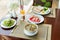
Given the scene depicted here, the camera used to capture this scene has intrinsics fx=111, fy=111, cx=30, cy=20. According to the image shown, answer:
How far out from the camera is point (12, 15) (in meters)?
1.57

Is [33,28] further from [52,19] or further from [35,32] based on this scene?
[52,19]

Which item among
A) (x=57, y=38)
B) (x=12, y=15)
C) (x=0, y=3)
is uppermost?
(x=0, y=3)

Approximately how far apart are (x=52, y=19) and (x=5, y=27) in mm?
646

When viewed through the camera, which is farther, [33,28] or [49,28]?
[49,28]

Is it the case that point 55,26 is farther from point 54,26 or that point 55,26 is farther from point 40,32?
point 40,32

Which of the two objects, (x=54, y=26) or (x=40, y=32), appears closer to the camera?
(x=40, y=32)

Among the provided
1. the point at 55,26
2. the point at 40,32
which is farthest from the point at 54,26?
the point at 40,32

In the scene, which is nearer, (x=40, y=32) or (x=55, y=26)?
(x=40, y=32)

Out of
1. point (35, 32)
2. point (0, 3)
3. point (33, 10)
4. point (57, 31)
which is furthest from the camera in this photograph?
point (0, 3)

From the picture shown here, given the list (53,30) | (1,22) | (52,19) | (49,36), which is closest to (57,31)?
(53,30)

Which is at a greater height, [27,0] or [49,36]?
[27,0]

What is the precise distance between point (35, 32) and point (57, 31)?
0.98 ft

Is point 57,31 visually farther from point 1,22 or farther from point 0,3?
point 0,3

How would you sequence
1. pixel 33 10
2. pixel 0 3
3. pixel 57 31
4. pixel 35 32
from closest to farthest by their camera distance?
1. pixel 35 32
2. pixel 57 31
3. pixel 33 10
4. pixel 0 3
